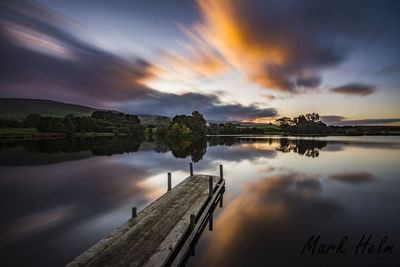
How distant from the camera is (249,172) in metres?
20.7

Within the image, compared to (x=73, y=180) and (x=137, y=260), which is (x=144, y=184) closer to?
(x=73, y=180)

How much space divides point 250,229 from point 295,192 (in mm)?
7326

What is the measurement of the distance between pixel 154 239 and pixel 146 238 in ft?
0.93

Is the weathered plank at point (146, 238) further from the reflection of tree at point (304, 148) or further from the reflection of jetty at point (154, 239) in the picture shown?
the reflection of tree at point (304, 148)

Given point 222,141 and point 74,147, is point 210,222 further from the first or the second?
point 222,141

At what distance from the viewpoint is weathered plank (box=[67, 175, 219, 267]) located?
4.95m

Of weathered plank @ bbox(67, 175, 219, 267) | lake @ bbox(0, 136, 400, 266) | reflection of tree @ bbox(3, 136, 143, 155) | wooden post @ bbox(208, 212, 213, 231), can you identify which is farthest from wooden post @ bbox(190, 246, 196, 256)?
reflection of tree @ bbox(3, 136, 143, 155)

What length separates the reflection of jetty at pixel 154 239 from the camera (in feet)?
16.4

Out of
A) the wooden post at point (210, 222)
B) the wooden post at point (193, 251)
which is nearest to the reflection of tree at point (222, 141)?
the wooden post at point (210, 222)

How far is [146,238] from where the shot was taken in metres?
5.98

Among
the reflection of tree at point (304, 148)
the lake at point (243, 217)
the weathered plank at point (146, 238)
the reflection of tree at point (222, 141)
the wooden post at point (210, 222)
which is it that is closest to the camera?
the weathered plank at point (146, 238)

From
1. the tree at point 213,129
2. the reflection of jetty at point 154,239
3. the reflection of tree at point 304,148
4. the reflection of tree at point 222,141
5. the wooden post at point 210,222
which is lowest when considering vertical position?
the reflection of tree at point 304,148

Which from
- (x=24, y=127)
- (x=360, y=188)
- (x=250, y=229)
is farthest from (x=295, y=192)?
(x=24, y=127)

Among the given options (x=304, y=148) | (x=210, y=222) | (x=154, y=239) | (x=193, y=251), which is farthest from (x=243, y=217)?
(x=304, y=148)
